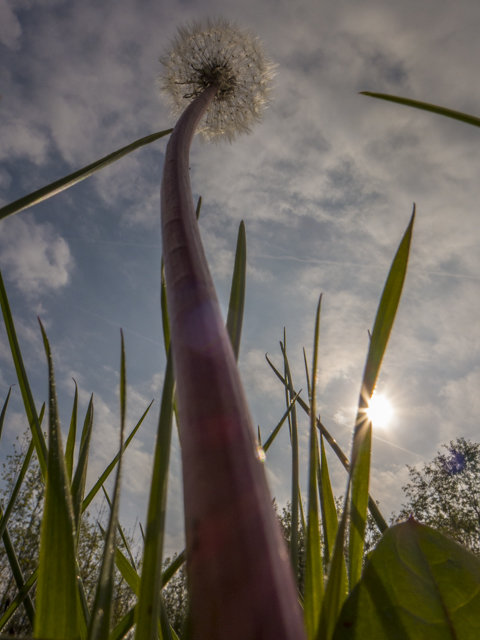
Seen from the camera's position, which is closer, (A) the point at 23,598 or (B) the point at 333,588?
(B) the point at 333,588

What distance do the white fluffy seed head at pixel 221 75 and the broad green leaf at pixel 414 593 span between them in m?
2.08

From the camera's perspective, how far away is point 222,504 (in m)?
0.26

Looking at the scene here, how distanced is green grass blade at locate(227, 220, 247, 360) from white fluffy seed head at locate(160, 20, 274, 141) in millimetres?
1639

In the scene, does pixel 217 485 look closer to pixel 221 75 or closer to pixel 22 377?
pixel 22 377

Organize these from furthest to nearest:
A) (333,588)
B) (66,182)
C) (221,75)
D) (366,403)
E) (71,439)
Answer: (221,75) < (71,439) < (66,182) < (366,403) < (333,588)

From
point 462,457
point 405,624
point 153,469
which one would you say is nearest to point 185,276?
point 153,469

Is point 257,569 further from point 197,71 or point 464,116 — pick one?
point 197,71

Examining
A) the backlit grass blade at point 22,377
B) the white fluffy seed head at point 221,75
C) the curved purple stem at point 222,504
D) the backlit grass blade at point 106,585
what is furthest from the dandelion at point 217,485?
the white fluffy seed head at point 221,75

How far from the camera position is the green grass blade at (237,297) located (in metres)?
0.57

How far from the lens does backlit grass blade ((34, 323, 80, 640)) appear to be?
0.36 meters

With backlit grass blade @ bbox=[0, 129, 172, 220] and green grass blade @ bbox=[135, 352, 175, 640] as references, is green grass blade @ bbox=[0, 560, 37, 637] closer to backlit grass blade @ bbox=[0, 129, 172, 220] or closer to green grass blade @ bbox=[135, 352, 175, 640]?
green grass blade @ bbox=[135, 352, 175, 640]

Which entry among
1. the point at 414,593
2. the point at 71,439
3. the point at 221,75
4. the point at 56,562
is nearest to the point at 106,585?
the point at 56,562

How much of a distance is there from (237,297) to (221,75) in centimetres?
186

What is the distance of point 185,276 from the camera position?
438 mm
